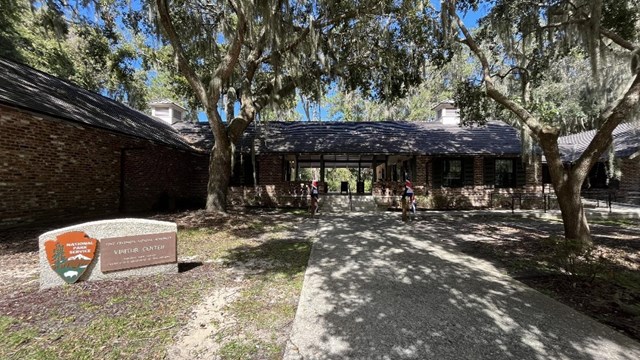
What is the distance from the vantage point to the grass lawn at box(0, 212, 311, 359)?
9.47 ft

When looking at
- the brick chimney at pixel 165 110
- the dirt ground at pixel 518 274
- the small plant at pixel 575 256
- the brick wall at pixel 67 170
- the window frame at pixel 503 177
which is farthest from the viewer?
the brick chimney at pixel 165 110

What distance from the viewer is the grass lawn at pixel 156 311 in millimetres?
2887

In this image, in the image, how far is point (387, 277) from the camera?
505cm

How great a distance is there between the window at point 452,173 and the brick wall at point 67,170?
1501 cm

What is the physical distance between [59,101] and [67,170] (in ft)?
7.45

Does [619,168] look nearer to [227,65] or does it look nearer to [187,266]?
[227,65]

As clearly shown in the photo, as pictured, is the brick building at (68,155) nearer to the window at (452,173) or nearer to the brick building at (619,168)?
the window at (452,173)

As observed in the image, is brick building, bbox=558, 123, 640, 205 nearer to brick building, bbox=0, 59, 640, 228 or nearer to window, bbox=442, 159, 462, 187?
brick building, bbox=0, 59, 640, 228

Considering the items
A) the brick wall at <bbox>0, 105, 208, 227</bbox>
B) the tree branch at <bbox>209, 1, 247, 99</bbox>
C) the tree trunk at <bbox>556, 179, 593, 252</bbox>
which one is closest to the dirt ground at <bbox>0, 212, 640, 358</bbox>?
the tree trunk at <bbox>556, 179, 593, 252</bbox>

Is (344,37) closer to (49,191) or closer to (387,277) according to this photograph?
(387,277)

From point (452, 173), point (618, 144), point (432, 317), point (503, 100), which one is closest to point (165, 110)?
point (452, 173)

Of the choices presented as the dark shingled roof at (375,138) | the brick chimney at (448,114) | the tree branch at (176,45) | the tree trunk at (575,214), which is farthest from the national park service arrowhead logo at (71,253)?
the brick chimney at (448,114)

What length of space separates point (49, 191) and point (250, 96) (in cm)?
709

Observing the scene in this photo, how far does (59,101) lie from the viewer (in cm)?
945
